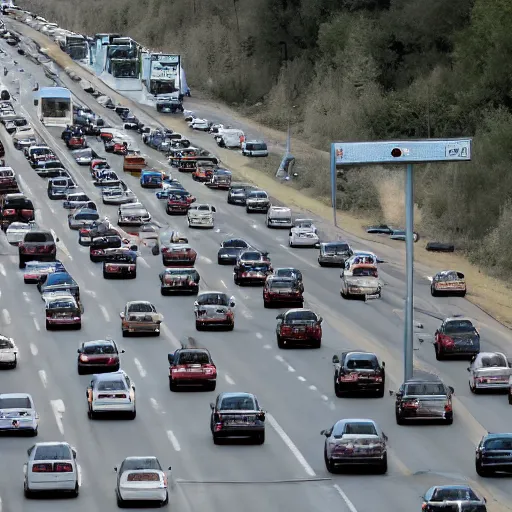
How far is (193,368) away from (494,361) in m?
10.0

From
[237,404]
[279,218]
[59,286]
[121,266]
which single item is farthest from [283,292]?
[279,218]

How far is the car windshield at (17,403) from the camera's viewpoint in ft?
156

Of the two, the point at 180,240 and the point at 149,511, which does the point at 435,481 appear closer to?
the point at 149,511

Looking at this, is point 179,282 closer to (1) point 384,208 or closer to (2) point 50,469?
(1) point 384,208

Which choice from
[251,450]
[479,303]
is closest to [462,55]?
[479,303]

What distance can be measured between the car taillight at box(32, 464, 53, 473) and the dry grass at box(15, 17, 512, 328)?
31772 millimetres

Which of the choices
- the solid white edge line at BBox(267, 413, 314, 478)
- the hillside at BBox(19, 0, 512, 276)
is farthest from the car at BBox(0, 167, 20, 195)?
the solid white edge line at BBox(267, 413, 314, 478)

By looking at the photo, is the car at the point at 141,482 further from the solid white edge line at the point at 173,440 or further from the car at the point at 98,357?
the car at the point at 98,357

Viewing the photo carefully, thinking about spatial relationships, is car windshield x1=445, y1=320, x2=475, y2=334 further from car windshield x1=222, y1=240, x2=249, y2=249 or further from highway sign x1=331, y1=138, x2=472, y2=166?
car windshield x1=222, y1=240, x2=249, y2=249

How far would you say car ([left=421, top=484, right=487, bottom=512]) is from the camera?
117 feet

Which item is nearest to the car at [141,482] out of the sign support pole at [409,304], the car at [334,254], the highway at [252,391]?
Result: the highway at [252,391]

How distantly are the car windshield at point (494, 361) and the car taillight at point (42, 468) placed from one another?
18.5 meters

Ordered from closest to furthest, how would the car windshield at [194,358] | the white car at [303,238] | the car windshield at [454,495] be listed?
the car windshield at [454,495] → the car windshield at [194,358] → the white car at [303,238]

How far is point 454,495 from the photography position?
36219 millimetres
